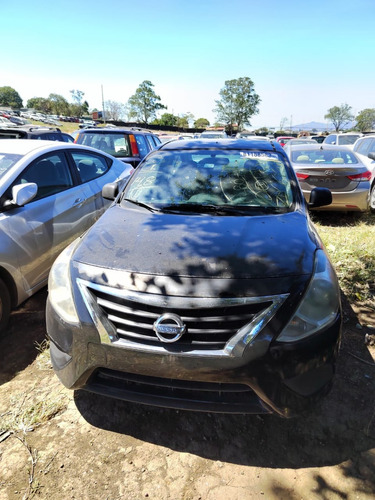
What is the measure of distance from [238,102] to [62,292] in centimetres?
7401

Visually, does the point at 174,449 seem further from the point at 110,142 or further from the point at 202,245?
the point at 110,142

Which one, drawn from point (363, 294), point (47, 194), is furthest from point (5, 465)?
point (363, 294)

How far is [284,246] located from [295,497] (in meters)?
1.39

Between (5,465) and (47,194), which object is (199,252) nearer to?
(5,465)

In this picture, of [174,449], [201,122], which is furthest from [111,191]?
[201,122]

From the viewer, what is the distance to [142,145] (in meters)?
8.16

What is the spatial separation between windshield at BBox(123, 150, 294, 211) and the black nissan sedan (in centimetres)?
67

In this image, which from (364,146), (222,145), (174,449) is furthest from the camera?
(364,146)

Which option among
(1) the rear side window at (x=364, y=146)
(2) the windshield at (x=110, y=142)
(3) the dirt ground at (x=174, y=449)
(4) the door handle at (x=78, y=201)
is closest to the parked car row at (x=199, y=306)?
(3) the dirt ground at (x=174, y=449)

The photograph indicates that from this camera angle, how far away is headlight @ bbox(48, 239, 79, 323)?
195cm

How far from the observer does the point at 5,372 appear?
2.65m

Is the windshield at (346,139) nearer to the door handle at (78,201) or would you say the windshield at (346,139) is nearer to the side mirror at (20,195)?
the door handle at (78,201)

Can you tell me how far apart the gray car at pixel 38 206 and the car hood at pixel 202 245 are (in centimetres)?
97

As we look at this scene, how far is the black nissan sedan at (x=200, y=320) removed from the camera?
5.77ft
